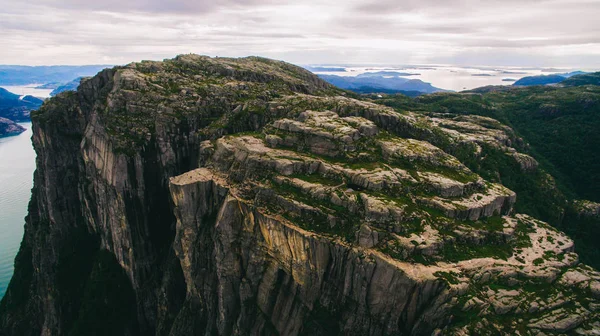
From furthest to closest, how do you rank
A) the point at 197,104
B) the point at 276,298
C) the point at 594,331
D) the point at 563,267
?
the point at 197,104, the point at 276,298, the point at 563,267, the point at 594,331

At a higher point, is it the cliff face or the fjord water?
the cliff face

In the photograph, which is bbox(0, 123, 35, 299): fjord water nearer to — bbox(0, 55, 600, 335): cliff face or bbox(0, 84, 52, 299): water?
bbox(0, 84, 52, 299): water

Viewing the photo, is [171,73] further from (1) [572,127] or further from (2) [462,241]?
(1) [572,127]

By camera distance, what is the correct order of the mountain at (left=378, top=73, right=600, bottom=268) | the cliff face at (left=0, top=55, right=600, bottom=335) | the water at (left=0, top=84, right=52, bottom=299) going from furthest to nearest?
the water at (left=0, top=84, right=52, bottom=299) < the mountain at (left=378, top=73, right=600, bottom=268) < the cliff face at (left=0, top=55, right=600, bottom=335)

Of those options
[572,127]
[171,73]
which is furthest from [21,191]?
[572,127]

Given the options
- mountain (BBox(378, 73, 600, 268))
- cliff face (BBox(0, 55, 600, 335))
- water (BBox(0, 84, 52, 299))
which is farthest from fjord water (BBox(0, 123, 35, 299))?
mountain (BBox(378, 73, 600, 268))

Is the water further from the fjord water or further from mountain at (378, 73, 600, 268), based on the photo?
mountain at (378, 73, 600, 268)

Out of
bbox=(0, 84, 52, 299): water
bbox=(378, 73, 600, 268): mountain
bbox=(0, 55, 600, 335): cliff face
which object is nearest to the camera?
bbox=(0, 55, 600, 335): cliff face

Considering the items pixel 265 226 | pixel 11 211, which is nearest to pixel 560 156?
pixel 265 226

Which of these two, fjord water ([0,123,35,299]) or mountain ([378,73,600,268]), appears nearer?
mountain ([378,73,600,268])
